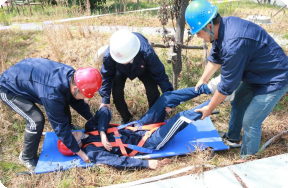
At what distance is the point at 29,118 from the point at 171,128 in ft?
5.79

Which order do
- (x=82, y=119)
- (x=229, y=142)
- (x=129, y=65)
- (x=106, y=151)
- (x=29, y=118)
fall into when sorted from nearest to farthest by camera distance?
1. (x=29, y=118)
2. (x=106, y=151)
3. (x=129, y=65)
4. (x=229, y=142)
5. (x=82, y=119)

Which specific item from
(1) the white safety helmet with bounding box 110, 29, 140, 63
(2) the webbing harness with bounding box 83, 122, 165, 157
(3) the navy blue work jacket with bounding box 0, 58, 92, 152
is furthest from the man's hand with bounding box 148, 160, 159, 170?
(1) the white safety helmet with bounding box 110, 29, 140, 63

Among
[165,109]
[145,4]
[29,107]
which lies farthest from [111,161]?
[145,4]

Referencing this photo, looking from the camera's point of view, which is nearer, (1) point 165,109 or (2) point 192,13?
(2) point 192,13

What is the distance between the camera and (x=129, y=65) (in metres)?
3.17

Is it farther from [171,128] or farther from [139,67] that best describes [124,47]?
[171,128]

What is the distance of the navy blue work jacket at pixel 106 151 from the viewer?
9.73 feet

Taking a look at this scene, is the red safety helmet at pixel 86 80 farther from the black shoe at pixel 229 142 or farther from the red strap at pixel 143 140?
the black shoe at pixel 229 142

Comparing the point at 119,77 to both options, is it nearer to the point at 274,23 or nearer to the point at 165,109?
the point at 165,109

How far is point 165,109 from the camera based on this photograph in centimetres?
327

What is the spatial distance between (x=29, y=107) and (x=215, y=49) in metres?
2.33

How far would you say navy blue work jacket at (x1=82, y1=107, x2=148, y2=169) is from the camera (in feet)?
9.73

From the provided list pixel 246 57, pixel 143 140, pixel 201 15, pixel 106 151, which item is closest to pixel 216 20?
pixel 201 15

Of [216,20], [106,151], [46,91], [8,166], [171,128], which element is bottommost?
[8,166]
